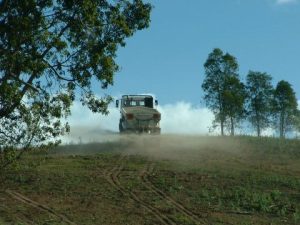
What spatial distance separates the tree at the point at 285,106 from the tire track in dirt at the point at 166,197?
51.0m

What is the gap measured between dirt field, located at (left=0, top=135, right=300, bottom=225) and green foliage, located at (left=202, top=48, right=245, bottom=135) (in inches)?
1342

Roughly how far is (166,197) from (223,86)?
1936 inches

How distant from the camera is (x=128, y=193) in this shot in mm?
24906

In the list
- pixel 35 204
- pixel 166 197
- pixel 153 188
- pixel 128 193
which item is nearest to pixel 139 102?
pixel 153 188

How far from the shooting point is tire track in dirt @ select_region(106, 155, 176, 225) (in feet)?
69.9

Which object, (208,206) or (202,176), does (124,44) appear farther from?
(202,176)

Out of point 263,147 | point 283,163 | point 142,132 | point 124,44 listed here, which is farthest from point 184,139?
point 124,44

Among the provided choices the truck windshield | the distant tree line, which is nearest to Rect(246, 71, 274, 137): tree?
the distant tree line

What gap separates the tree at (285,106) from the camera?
7888cm

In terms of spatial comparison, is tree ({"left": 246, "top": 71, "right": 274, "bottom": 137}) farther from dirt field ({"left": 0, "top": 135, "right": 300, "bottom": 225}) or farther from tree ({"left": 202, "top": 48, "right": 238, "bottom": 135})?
dirt field ({"left": 0, "top": 135, "right": 300, "bottom": 225})

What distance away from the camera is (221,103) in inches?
2830

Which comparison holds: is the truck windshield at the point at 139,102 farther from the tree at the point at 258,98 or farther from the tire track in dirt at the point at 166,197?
the tree at the point at 258,98

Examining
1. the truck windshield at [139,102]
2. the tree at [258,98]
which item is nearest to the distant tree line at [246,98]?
the tree at [258,98]

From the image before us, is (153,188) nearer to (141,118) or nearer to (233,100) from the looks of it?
(141,118)
